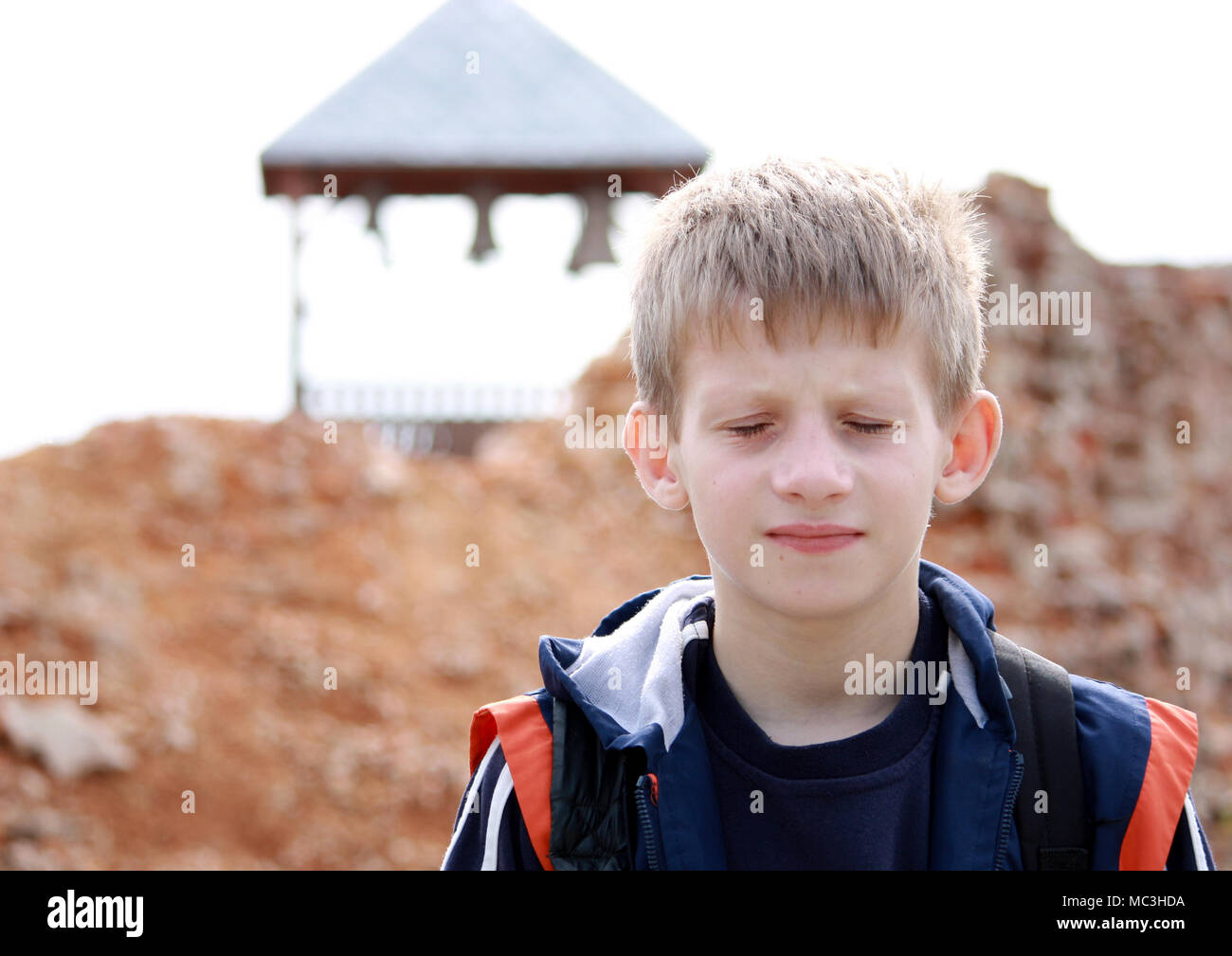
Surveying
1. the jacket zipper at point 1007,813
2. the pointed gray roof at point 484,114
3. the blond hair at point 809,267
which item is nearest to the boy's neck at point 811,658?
the jacket zipper at point 1007,813

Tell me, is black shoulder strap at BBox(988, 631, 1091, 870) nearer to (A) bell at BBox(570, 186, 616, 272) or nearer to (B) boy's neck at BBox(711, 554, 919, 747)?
(B) boy's neck at BBox(711, 554, 919, 747)

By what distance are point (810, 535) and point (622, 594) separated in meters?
9.89

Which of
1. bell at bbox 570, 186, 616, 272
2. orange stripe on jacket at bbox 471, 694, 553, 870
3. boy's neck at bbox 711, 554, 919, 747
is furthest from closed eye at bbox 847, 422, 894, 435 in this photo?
bell at bbox 570, 186, 616, 272

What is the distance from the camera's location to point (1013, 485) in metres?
12.0

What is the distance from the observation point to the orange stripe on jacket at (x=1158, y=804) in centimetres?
171

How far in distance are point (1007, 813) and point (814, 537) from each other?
0.53 m

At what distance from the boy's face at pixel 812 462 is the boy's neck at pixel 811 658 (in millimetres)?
73

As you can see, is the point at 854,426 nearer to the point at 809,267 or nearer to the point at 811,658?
the point at 809,267

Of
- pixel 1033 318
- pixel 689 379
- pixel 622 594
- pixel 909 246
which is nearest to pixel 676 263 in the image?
pixel 689 379

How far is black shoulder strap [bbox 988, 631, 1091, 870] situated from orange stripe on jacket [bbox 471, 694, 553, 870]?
0.75 meters

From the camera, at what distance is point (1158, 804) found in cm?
172

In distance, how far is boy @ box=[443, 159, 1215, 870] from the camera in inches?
68.6

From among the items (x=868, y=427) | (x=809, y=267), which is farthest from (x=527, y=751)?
(x=809, y=267)

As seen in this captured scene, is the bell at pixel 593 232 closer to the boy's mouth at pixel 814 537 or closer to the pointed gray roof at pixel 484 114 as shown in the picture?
the pointed gray roof at pixel 484 114
